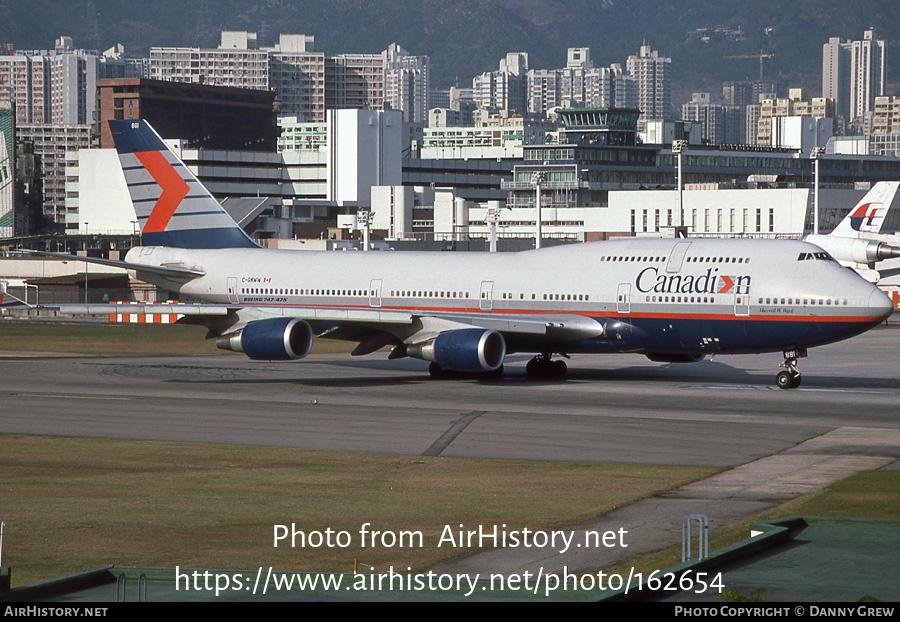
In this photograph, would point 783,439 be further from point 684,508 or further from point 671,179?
point 671,179

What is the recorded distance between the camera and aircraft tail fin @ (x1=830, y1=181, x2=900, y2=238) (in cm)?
8494

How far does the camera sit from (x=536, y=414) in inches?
1430

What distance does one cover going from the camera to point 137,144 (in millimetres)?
53438

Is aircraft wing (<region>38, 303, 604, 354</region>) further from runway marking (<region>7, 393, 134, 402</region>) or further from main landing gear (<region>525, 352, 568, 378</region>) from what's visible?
runway marking (<region>7, 393, 134, 402</region>)

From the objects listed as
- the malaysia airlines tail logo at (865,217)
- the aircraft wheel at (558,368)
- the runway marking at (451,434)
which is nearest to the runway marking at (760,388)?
the aircraft wheel at (558,368)

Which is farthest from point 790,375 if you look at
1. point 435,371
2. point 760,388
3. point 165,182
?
point 165,182

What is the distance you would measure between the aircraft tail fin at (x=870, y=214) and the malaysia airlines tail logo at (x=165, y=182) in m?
48.9

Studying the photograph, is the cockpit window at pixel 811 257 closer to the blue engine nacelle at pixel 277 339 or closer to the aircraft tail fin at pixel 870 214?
the blue engine nacelle at pixel 277 339

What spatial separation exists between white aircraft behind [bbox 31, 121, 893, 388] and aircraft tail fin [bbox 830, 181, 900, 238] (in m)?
43.4

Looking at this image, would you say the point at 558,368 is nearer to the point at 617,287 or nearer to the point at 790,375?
the point at 617,287

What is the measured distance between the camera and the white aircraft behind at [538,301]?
42.2m

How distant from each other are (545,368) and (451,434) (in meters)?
16.0

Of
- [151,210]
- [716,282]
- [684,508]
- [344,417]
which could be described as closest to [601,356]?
[716,282]

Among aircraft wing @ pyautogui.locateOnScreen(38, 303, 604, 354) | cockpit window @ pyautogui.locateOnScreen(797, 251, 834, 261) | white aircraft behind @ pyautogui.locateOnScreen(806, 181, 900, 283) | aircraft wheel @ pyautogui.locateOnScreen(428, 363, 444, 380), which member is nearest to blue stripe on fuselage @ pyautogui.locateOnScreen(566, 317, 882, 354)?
aircraft wing @ pyautogui.locateOnScreen(38, 303, 604, 354)
